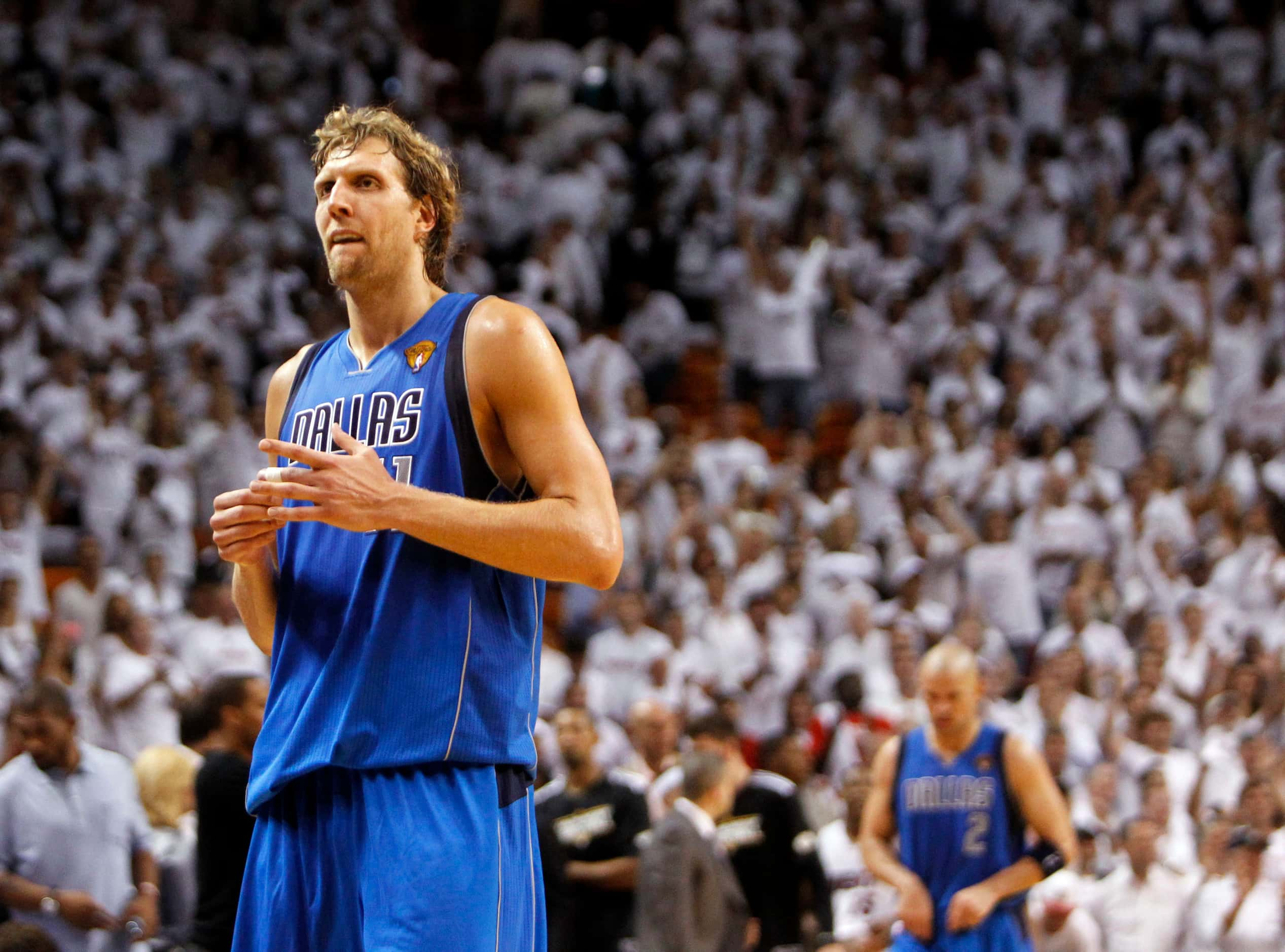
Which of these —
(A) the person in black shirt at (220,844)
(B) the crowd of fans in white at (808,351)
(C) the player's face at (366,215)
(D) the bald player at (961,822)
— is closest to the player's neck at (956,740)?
(D) the bald player at (961,822)

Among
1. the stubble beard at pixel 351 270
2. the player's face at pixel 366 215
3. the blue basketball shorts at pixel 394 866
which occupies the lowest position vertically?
the blue basketball shorts at pixel 394 866

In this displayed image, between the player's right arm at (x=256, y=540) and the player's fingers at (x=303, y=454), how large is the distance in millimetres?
89

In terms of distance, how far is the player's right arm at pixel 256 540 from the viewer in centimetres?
271

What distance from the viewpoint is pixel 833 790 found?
10.4 m

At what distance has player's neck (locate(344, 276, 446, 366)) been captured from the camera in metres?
2.99

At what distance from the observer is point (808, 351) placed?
51.4 feet

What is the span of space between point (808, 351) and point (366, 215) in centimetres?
1294

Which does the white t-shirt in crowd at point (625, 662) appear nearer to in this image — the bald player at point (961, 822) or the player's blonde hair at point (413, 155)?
the bald player at point (961, 822)

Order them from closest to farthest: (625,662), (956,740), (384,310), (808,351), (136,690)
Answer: (384,310), (956,740), (136,690), (625,662), (808,351)

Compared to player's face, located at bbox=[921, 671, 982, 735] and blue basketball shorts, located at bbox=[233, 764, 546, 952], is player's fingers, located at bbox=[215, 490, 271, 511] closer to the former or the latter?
blue basketball shorts, located at bbox=[233, 764, 546, 952]

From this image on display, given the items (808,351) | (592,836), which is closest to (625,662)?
(592,836)

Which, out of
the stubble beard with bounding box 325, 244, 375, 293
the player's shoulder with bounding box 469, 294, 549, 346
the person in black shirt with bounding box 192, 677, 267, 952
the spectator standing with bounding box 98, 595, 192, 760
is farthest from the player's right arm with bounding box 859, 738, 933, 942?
the spectator standing with bounding box 98, 595, 192, 760

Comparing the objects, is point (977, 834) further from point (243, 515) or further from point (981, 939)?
point (243, 515)

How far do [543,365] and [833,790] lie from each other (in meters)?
8.03
